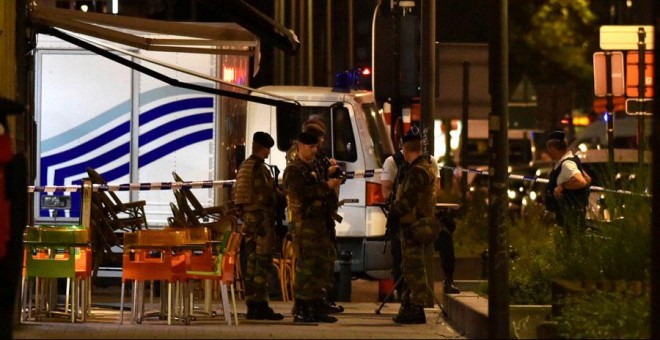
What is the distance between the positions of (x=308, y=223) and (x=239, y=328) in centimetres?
123

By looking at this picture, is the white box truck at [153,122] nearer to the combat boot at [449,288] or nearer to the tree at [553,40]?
the combat boot at [449,288]

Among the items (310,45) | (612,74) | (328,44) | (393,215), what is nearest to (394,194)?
(393,215)

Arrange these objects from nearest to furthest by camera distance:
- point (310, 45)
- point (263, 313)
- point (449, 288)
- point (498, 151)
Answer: point (498, 151) → point (263, 313) → point (449, 288) → point (310, 45)

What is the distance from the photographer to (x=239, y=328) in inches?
521

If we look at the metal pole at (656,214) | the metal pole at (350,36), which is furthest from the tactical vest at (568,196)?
the metal pole at (350,36)

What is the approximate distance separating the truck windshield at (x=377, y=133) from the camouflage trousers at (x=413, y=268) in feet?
12.8

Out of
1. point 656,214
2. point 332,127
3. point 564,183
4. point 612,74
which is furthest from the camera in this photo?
point 612,74

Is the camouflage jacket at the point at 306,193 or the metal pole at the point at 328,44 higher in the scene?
the metal pole at the point at 328,44

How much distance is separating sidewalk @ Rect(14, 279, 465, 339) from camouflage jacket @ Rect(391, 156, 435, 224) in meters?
1.01

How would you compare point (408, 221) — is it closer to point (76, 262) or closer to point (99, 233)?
point (76, 262)

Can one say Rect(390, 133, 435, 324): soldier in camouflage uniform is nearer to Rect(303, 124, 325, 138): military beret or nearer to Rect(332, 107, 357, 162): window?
Rect(303, 124, 325, 138): military beret

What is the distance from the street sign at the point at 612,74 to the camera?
19.0 metres

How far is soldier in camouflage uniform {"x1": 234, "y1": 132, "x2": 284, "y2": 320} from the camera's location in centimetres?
1400

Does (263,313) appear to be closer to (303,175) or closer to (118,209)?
(303,175)
